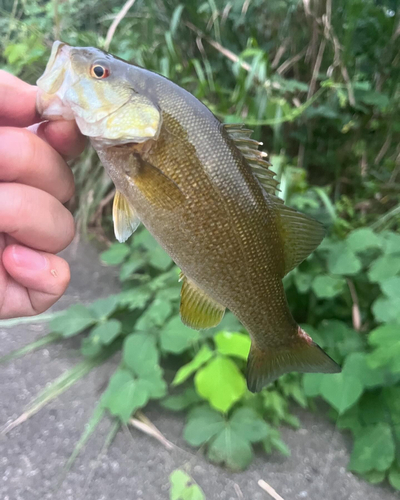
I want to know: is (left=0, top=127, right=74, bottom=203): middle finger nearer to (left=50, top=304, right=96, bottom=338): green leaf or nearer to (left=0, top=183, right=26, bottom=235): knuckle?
(left=0, top=183, right=26, bottom=235): knuckle

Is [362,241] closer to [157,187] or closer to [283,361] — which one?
[283,361]

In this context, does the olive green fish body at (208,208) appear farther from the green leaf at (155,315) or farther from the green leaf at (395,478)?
the green leaf at (395,478)

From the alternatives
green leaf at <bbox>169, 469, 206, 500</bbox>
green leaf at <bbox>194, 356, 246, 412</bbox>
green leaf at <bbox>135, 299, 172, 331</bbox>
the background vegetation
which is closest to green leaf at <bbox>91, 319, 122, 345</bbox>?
the background vegetation

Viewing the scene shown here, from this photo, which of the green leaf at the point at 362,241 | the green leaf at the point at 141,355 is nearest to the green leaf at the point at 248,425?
the green leaf at the point at 141,355

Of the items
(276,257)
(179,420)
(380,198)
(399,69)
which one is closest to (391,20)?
(399,69)

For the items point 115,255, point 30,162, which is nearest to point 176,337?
point 115,255

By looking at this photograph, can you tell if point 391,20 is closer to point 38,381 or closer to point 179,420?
point 179,420
